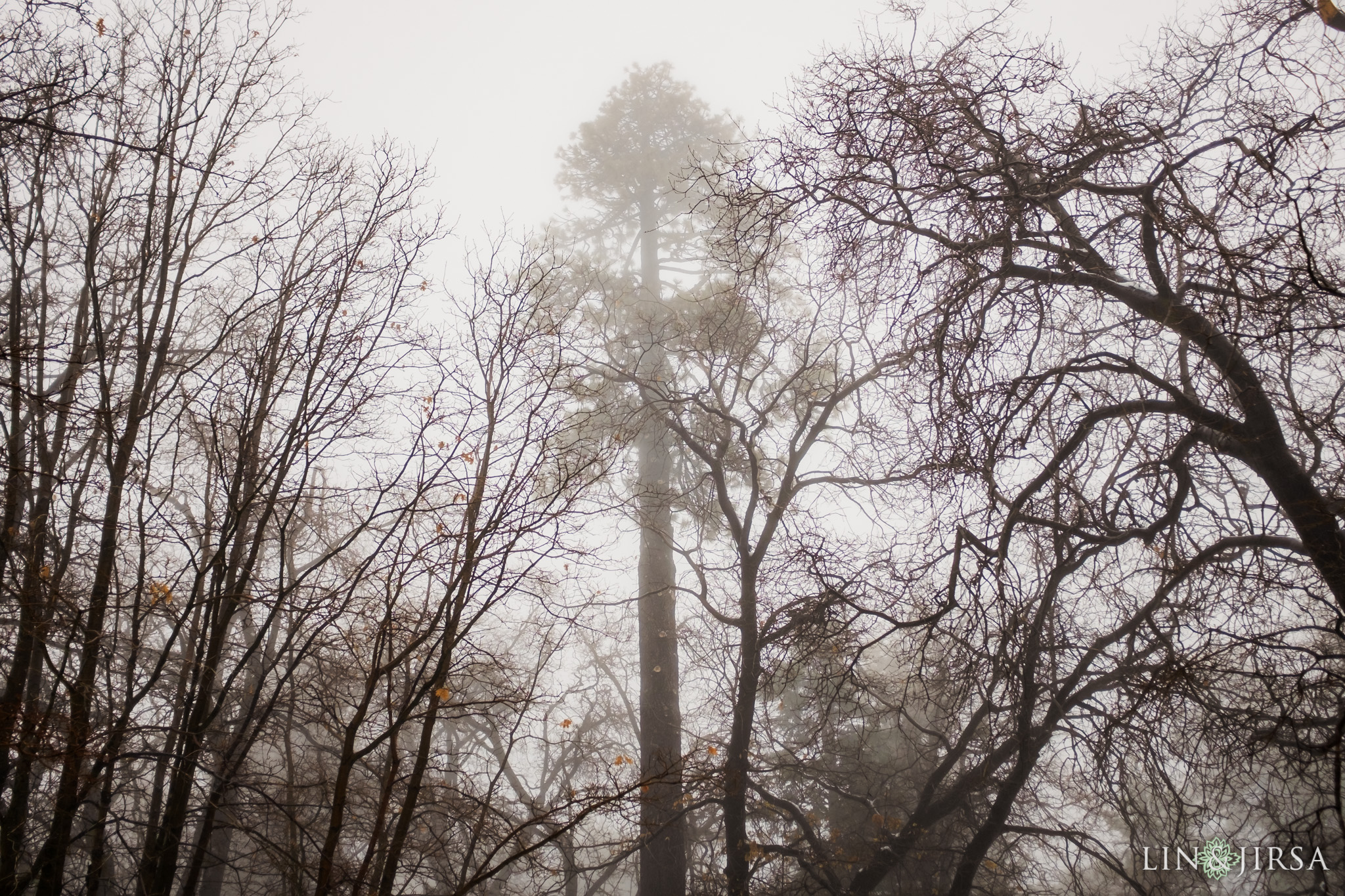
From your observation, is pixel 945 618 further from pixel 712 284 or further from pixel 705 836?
pixel 705 836

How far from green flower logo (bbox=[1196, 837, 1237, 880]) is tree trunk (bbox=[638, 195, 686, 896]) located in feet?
15.7

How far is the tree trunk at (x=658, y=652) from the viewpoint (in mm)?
8422

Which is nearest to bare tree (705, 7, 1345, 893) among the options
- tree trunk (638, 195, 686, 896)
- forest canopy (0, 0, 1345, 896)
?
forest canopy (0, 0, 1345, 896)

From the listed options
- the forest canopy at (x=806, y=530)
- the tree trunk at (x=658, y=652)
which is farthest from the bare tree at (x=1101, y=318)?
the tree trunk at (x=658, y=652)

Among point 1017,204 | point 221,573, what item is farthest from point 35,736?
point 1017,204

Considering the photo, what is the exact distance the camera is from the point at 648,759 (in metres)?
8.59

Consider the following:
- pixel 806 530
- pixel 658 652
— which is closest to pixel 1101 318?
pixel 806 530

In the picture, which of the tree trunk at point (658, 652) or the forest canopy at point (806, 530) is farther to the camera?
the tree trunk at point (658, 652)

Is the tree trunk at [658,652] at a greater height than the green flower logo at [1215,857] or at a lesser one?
greater

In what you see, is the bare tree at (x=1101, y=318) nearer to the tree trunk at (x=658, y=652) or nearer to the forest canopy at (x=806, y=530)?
the forest canopy at (x=806, y=530)

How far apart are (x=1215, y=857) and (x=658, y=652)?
6262 mm

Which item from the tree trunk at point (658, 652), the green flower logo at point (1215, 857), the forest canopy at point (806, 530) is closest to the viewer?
the forest canopy at point (806, 530)

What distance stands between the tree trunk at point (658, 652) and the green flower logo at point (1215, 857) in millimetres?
4784

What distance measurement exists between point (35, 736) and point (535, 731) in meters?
16.7
